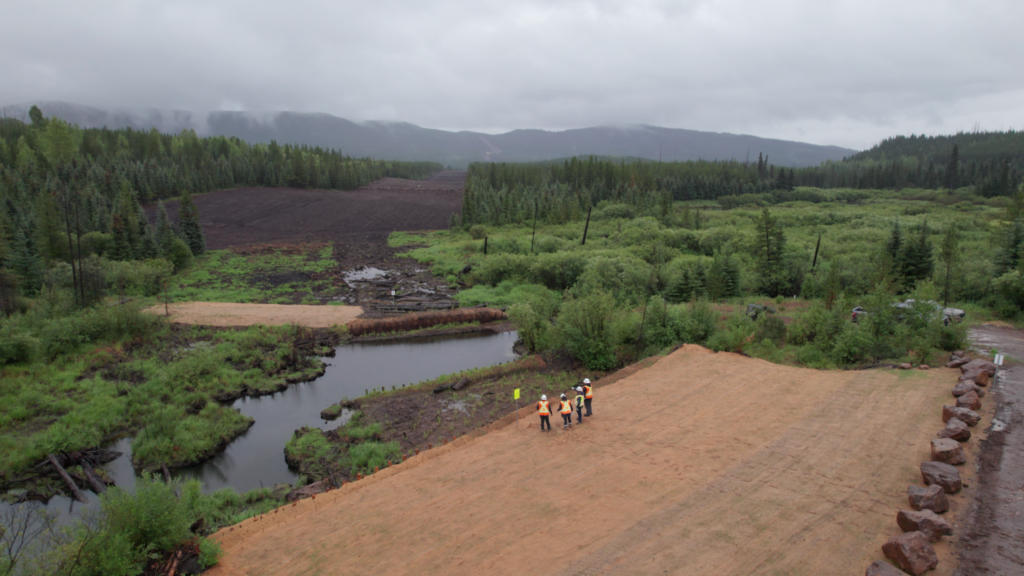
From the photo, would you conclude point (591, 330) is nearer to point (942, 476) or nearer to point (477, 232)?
point (942, 476)

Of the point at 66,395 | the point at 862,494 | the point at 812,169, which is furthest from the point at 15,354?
the point at 812,169

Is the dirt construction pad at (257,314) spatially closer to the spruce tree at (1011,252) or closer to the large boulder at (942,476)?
the large boulder at (942,476)

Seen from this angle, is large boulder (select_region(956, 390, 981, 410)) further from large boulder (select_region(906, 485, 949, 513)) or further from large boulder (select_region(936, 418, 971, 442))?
large boulder (select_region(906, 485, 949, 513))

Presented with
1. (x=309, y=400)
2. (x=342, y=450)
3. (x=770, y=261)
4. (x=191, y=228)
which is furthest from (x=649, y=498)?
A: (x=191, y=228)

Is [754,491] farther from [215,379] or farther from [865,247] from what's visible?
[865,247]

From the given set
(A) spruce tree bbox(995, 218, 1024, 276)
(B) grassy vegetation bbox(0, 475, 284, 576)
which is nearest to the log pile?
(B) grassy vegetation bbox(0, 475, 284, 576)

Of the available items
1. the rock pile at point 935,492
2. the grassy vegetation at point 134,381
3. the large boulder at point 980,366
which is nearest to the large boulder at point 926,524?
the rock pile at point 935,492

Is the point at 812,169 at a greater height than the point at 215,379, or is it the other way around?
the point at 812,169
